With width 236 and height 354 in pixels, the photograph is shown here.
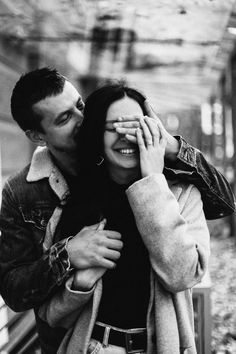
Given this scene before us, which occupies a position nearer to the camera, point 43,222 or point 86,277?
point 86,277

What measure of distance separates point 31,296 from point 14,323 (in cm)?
257

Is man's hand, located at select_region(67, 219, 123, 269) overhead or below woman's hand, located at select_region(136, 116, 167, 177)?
below

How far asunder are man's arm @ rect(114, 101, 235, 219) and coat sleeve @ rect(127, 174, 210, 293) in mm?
157

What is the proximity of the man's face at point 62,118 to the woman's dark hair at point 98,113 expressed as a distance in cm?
30

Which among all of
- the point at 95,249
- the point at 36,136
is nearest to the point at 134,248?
the point at 95,249

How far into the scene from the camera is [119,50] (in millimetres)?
6070

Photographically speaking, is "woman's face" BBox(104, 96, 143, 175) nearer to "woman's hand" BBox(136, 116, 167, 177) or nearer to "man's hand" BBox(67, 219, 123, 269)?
"woman's hand" BBox(136, 116, 167, 177)

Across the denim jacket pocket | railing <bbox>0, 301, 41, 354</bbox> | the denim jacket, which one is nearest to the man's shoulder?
the denim jacket

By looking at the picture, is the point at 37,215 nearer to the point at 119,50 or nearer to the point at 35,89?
the point at 35,89

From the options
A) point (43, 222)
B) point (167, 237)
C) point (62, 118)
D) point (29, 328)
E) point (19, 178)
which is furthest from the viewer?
point (29, 328)

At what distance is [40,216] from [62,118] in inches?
19.9

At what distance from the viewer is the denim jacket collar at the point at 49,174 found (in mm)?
1871

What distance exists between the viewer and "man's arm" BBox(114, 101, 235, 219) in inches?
63.6

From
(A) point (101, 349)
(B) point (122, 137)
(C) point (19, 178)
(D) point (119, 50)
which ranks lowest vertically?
(A) point (101, 349)
